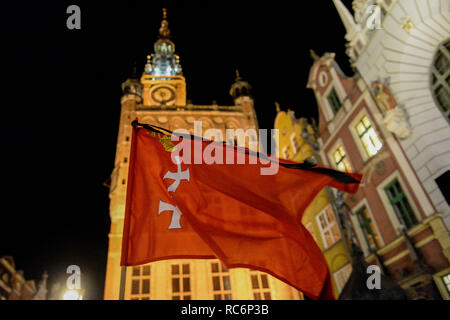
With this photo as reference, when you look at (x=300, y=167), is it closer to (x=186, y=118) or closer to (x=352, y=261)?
(x=352, y=261)

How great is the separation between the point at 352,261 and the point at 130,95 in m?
23.3

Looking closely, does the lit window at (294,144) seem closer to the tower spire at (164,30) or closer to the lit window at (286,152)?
the lit window at (286,152)

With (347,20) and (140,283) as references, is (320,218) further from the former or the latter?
(140,283)

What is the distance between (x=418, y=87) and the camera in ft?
43.5

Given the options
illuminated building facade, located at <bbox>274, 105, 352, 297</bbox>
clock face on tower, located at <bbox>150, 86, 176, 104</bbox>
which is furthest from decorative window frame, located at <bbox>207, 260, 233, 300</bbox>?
clock face on tower, located at <bbox>150, 86, 176, 104</bbox>

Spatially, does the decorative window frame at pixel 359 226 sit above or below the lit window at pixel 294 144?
below

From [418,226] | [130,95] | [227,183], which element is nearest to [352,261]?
[418,226]

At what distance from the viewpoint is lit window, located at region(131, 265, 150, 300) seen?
1938cm

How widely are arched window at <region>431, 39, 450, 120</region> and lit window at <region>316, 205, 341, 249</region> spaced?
7441 mm

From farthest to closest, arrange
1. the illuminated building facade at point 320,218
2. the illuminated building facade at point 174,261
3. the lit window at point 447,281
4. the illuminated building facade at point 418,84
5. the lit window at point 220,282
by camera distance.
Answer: the lit window at point 220,282 < the illuminated building facade at point 174,261 < the illuminated building facade at point 320,218 < the illuminated building facade at point 418,84 < the lit window at point 447,281

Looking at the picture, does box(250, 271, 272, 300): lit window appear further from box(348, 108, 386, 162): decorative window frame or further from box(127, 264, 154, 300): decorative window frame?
box(348, 108, 386, 162): decorative window frame

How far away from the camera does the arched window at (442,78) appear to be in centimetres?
1229

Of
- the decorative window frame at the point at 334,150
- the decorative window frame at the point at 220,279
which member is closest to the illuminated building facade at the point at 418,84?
the decorative window frame at the point at 334,150


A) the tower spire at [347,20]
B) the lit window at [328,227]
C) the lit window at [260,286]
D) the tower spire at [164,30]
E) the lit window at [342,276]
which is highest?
the tower spire at [164,30]
